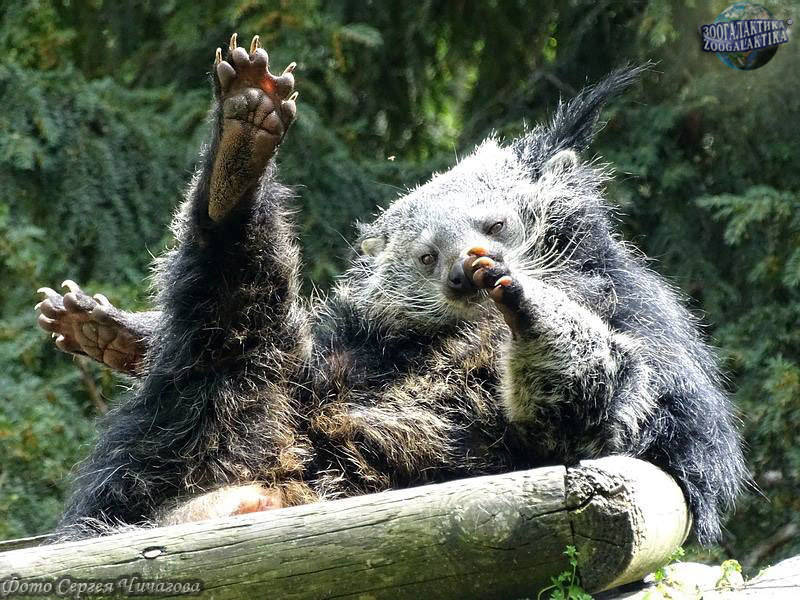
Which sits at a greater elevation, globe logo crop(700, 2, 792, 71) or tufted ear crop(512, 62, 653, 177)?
globe logo crop(700, 2, 792, 71)

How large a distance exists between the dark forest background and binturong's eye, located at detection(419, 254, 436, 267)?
1.32 meters

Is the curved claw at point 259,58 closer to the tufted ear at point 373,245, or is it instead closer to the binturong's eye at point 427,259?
the binturong's eye at point 427,259

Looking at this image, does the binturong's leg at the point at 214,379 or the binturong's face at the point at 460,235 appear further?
the binturong's face at the point at 460,235

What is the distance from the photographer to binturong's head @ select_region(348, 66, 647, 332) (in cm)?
329

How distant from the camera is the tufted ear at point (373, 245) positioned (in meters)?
3.77

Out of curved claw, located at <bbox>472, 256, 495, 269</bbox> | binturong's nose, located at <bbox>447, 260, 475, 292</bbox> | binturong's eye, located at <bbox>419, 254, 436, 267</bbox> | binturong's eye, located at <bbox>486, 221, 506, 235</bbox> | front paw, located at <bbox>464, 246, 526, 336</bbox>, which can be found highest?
curved claw, located at <bbox>472, 256, 495, 269</bbox>

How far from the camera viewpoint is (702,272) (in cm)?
473

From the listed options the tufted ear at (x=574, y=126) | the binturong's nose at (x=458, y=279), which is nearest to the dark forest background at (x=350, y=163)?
the tufted ear at (x=574, y=126)

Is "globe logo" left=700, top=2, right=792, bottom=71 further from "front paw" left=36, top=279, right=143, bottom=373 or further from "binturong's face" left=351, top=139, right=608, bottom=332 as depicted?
"front paw" left=36, top=279, right=143, bottom=373

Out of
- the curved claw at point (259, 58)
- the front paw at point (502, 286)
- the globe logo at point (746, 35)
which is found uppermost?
the curved claw at point (259, 58)

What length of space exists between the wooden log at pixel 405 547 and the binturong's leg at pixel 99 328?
136 centimetres

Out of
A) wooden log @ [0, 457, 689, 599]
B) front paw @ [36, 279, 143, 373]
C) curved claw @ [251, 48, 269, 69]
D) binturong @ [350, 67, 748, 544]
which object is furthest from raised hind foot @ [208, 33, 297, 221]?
wooden log @ [0, 457, 689, 599]

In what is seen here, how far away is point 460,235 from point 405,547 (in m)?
1.40

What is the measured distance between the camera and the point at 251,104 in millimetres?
2742
